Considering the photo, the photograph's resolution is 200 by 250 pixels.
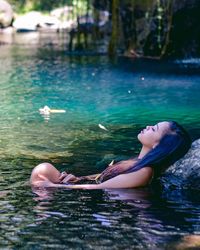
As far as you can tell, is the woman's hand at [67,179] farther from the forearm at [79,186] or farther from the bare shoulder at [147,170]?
the bare shoulder at [147,170]

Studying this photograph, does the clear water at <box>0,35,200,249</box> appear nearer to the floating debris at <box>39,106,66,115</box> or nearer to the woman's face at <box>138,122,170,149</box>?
the floating debris at <box>39,106,66,115</box>

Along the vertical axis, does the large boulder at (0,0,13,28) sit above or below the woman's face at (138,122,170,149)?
below

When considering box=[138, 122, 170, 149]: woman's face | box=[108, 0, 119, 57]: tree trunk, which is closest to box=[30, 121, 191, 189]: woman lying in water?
box=[138, 122, 170, 149]: woman's face

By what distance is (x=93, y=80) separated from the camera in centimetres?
1898

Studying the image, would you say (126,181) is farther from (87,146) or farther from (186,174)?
(87,146)

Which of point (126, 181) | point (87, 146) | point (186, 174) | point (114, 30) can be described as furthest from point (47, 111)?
point (114, 30)

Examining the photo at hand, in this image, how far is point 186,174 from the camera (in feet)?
24.7

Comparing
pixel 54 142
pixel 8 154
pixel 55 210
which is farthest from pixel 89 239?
pixel 54 142

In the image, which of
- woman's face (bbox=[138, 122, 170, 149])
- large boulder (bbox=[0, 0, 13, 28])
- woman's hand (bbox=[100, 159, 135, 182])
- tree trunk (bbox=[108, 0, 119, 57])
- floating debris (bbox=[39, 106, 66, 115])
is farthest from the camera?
large boulder (bbox=[0, 0, 13, 28])

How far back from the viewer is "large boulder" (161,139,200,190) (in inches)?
288

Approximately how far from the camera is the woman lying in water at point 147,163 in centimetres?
661

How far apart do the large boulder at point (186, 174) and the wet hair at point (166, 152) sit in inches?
29.4

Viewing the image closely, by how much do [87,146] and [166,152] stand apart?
10.6ft

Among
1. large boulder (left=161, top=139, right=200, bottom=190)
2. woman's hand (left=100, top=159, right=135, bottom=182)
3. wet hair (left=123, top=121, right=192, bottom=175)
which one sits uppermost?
wet hair (left=123, top=121, right=192, bottom=175)
